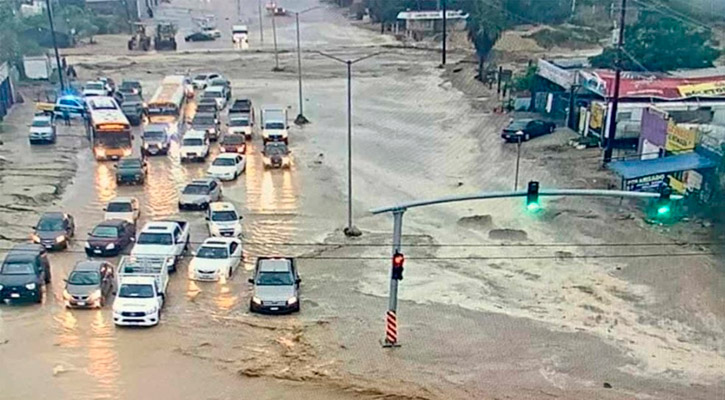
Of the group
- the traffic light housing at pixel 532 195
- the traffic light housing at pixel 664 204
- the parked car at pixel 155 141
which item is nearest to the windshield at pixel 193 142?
the parked car at pixel 155 141

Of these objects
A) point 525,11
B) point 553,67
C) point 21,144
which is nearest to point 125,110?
point 21,144

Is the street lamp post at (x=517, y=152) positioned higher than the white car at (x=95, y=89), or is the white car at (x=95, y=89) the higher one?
the white car at (x=95, y=89)

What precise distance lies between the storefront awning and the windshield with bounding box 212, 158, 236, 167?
1808cm

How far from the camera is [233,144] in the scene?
45.8 meters

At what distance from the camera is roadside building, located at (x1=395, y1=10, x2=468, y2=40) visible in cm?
9738

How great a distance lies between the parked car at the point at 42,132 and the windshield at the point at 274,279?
88.3ft

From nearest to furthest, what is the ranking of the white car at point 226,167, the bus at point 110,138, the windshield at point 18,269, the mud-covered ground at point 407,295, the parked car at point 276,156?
1. the mud-covered ground at point 407,295
2. the windshield at point 18,269
3. the white car at point 226,167
4. the parked car at point 276,156
5. the bus at point 110,138

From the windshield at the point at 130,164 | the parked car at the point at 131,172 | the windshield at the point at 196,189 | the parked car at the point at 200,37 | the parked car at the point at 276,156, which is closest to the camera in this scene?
the windshield at the point at 196,189

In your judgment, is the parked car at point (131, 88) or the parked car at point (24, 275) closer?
the parked car at point (24, 275)

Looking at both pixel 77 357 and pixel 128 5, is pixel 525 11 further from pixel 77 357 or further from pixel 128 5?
pixel 77 357

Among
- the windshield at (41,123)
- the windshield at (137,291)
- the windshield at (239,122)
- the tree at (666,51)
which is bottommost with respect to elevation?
the windshield at (239,122)

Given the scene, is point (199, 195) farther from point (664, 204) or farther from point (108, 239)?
point (664, 204)

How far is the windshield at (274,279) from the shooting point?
2611cm

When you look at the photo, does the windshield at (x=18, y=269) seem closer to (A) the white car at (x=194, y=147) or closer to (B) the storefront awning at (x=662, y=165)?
(A) the white car at (x=194, y=147)
